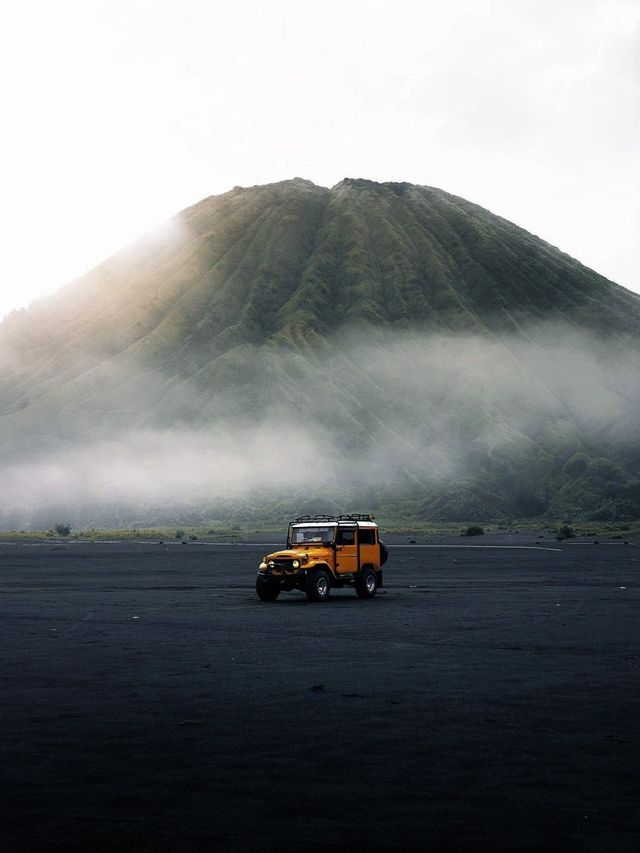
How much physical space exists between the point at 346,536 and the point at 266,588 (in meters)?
3.15

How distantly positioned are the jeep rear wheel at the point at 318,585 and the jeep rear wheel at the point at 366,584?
1255 mm

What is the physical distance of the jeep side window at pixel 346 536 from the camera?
121 ft

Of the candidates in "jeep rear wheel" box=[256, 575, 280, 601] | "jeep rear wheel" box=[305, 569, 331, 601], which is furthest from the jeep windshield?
"jeep rear wheel" box=[256, 575, 280, 601]

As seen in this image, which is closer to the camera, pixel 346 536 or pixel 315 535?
pixel 315 535

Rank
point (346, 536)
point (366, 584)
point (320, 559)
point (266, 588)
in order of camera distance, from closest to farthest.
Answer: point (320, 559) → point (346, 536) → point (266, 588) → point (366, 584)

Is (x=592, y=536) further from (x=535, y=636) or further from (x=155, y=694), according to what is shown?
(x=155, y=694)

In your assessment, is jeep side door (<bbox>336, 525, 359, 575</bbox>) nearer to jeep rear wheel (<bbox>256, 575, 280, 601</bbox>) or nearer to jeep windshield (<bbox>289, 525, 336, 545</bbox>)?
jeep windshield (<bbox>289, 525, 336, 545</bbox>)

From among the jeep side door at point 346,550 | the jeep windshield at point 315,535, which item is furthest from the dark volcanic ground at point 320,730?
the jeep side door at point 346,550

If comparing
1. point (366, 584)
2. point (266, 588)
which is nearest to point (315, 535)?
point (266, 588)

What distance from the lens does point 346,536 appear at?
37.2m

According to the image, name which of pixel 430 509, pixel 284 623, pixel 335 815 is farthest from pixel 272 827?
pixel 430 509

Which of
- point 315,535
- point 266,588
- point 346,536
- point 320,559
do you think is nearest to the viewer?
point 320,559

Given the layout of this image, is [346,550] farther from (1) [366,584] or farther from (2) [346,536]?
(1) [366,584]

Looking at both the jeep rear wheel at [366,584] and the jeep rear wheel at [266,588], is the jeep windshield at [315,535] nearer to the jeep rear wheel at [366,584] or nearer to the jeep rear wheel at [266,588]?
the jeep rear wheel at [266,588]
